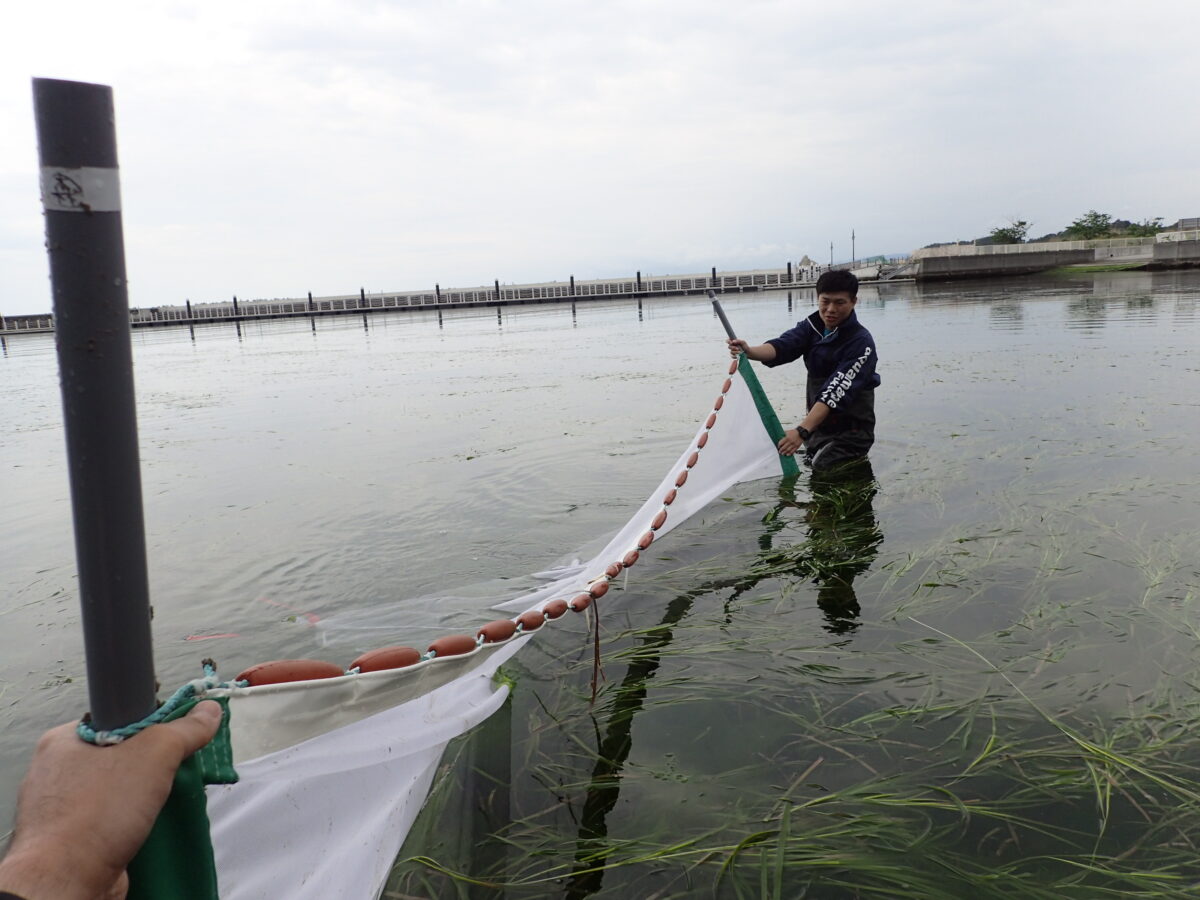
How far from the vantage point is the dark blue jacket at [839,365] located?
6.05m

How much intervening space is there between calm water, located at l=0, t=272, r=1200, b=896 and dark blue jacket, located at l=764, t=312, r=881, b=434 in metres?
0.58

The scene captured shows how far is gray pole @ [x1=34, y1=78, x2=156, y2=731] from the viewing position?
3.15 ft

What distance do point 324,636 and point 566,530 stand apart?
212 cm

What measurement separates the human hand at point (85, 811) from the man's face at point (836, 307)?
19.3ft

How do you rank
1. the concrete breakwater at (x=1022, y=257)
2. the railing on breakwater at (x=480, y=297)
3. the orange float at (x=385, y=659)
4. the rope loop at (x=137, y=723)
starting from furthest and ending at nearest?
the railing on breakwater at (x=480, y=297), the concrete breakwater at (x=1022, y=257), the orange float at (x=385, y=659), the rope loop at (x=137, y=723)

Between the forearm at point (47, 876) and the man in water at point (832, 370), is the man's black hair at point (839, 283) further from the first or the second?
the forearm at point (47, 876)

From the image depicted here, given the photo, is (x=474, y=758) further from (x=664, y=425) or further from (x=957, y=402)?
(x=957, y=402)

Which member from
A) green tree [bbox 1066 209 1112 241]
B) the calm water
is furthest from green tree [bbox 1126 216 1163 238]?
the calm water

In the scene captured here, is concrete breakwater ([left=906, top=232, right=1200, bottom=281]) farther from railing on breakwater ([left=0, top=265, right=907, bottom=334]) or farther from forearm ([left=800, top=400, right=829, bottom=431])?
forearm ([left=800, top=400, right=829, bottom=431])

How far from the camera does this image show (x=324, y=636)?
3926mm

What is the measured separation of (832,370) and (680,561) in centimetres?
268

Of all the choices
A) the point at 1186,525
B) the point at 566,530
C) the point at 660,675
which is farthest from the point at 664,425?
the point at 660,675

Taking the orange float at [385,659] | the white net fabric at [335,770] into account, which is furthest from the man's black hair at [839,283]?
the orange float at [385,659]

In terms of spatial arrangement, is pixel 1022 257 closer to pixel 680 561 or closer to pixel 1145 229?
pixel 1145 229
